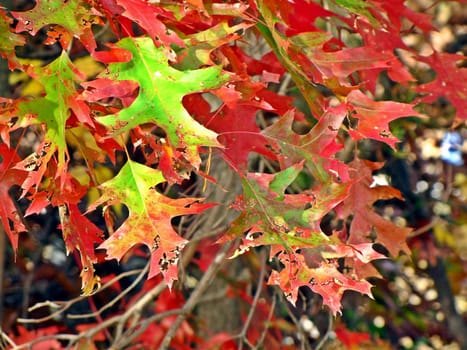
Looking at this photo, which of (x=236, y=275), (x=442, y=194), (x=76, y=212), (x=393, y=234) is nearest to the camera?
(x=76, y=212)

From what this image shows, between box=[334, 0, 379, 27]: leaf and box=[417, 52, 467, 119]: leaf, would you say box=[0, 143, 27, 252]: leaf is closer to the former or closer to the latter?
box=[334, 0, 379, 27]: leaf

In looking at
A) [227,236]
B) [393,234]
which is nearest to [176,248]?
[227,236]

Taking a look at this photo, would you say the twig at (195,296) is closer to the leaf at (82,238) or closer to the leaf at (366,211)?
the leaf at (366,211)

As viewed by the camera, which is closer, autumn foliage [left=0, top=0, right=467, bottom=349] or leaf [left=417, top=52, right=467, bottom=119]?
autumn foliage [left=0, top=0, right=467, bottom=349]

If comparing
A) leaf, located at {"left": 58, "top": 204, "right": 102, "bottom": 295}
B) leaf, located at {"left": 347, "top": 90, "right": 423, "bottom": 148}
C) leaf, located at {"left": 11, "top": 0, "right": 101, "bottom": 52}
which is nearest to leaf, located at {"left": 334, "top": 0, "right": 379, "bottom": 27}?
leaf, located at {"left": 347, "top": 90, "right": 423, "bottom": 148}

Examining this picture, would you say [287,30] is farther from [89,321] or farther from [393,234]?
[89,321]

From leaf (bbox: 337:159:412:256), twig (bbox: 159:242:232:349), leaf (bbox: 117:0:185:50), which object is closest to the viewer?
leaf (bbox: 117:0:185:50)

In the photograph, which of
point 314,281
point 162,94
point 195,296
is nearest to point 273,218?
point 314,281
